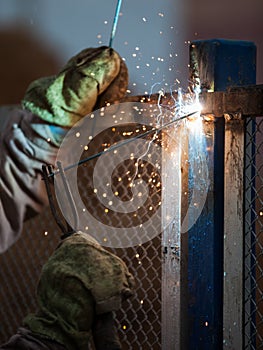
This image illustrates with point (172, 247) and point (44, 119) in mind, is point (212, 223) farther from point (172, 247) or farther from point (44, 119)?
point (44, 119)

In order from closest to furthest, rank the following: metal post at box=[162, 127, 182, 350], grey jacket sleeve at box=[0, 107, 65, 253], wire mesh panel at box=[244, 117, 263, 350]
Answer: wire mesh panel at box=[244, 117, 263, 350] → metal post at box=[162, 127, 182, 350] → grey jacket sleeve at box=[0, 107, 65, 253]

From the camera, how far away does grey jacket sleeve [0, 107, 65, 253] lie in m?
3.32

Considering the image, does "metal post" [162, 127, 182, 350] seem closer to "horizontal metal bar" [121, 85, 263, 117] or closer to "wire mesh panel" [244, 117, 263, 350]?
"horizontal metal bar" [121, 85, 263, 117]

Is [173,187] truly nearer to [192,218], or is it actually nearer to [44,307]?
[192,218]

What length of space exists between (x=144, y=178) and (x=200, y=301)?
28.6 inches

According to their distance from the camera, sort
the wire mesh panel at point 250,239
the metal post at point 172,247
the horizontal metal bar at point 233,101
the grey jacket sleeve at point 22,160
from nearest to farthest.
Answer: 1. the horizontal metal bar at point 233,101
2. the wire mesh panel at point 250,239
3. the metal post at point 172,247
4. the grey jacket sleeve at point 22,160

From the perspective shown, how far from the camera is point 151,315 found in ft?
14.4

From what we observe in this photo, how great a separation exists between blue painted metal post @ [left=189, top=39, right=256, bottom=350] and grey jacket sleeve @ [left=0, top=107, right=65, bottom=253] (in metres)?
0.71

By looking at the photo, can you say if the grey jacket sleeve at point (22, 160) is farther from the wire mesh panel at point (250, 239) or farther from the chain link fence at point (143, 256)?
the wire mesh panel at point (250, 239)

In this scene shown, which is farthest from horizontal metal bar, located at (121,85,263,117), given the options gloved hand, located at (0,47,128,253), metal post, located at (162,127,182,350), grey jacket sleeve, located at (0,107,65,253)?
grey jacket sleeve, located at (0,107,65,253)

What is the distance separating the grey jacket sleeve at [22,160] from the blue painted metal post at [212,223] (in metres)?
0.71

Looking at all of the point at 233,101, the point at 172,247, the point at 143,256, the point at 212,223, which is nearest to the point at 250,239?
the point at 212,223

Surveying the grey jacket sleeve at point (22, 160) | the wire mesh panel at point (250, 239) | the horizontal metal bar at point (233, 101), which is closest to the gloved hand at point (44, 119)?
the grey jacket sleeve at point (22, 160)

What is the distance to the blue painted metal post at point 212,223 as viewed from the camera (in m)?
3.14
